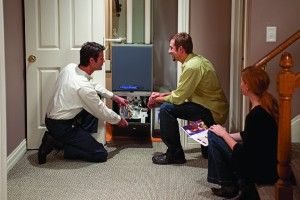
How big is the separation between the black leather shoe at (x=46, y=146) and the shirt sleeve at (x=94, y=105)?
405 mm

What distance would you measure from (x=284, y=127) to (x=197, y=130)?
63.5 inches

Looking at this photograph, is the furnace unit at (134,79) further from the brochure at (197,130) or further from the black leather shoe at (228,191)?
the black leather shoe at (228,191)

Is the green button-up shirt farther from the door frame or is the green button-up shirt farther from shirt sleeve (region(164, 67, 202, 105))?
the door frame

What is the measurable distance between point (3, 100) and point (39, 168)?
145cm

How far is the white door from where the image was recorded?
468cm

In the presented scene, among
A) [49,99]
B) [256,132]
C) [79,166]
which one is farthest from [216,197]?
[49,99]

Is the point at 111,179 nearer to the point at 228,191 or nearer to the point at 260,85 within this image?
the point at 228,191

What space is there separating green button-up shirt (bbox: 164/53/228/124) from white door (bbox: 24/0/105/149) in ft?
3.25

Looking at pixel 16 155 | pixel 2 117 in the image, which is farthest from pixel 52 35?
pixel 2 117

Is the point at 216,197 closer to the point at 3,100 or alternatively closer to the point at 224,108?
the point at 224,108

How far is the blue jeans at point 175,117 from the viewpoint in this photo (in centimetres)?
427

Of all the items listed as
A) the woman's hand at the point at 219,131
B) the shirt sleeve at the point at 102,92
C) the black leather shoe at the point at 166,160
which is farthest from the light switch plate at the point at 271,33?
the shirt sleeve at the point at 102,92

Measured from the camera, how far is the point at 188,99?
4363 mm

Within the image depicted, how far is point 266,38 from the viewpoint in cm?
385
